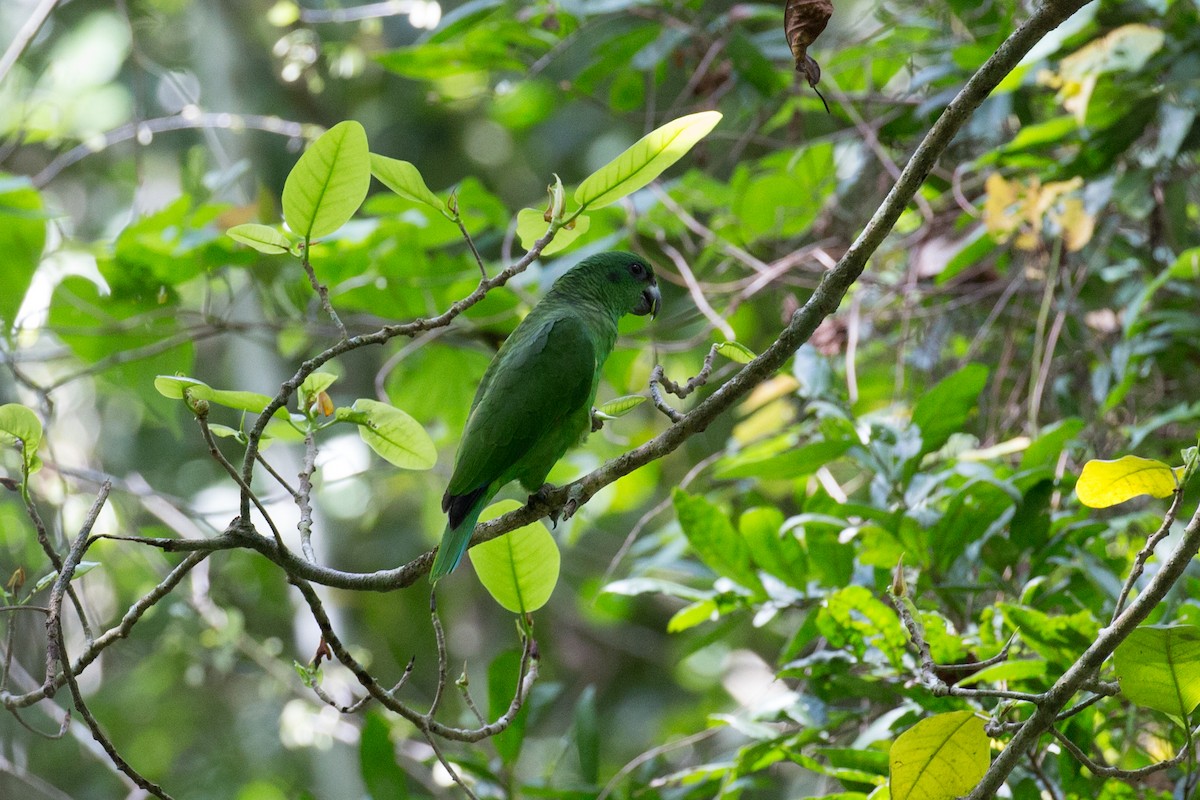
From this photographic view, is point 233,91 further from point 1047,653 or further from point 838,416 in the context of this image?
point 1047,653

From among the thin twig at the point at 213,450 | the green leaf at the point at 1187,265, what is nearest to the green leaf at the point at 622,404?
the thin twig at the point at 213,450

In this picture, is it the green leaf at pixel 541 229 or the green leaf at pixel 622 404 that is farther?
the green leaf at pixel 622 404

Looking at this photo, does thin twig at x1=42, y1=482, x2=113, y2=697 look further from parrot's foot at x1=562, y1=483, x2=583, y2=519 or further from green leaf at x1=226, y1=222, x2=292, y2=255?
parrot's foot at x1=562, y1=483, x2=583, y2=519

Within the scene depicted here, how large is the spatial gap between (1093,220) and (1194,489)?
1065mm

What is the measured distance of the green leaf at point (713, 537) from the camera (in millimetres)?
2771

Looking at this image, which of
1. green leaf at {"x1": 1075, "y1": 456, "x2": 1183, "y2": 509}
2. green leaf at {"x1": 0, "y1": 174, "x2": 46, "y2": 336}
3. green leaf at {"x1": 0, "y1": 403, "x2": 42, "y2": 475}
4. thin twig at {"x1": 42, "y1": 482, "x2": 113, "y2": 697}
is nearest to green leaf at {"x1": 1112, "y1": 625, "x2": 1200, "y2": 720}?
green leaf at {"x1": 1075, "y1": 456, "x2": 1183, "y2": 509}

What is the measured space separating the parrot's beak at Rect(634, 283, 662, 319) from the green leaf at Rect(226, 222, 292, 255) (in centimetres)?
168

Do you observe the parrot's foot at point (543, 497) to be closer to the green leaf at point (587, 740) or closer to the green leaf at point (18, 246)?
the green leaf at point (587, 740)

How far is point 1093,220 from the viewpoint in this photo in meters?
3.21

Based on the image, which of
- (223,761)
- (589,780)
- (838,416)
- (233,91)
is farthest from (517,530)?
(223,761)

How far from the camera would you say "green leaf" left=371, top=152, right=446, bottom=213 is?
6.07 feet

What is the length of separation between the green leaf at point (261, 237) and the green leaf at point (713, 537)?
1.30 meters

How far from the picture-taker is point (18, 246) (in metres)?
3.48

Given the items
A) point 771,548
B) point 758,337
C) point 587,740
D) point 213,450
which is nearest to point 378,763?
point 587,740
